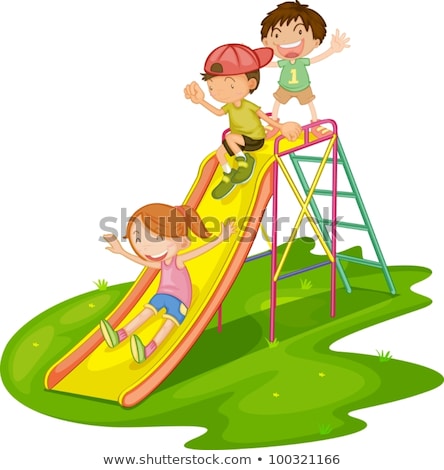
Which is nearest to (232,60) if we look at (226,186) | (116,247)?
(226,186)

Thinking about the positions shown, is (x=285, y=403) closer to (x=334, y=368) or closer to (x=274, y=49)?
(x=334, y=368)

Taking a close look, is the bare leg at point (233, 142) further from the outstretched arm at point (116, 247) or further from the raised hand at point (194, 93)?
the outstretched arm at point (116, 247)

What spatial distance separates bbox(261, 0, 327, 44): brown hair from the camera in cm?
1366

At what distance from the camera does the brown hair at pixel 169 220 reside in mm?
12617

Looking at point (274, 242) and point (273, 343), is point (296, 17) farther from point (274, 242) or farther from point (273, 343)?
point (273, 343)

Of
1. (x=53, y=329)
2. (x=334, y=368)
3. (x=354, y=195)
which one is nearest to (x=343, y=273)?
(x=354, y=195)

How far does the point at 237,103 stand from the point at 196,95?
1.23ft

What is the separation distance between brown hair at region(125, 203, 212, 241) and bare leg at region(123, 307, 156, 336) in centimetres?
71

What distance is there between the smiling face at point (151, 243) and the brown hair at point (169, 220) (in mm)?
39

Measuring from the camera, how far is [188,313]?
12.9 metres

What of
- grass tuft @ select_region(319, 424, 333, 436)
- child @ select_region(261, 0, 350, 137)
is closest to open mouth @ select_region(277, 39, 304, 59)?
child @ select_region(261, 0, 350, 137)

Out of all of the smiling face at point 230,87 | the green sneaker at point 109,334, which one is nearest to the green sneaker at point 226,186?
the smiling face at point 230,87

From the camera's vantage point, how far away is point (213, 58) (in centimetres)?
1316

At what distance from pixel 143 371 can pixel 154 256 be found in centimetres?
101
